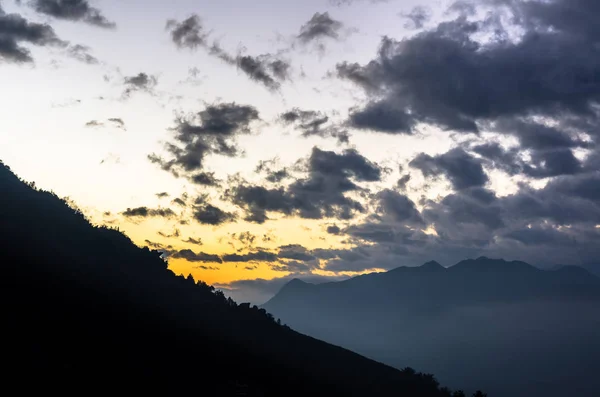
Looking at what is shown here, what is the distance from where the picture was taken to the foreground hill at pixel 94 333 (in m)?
96.0

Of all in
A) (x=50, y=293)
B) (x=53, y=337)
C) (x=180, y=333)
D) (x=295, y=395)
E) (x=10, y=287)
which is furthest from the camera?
(x=180, y=333)

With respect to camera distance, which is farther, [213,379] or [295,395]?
[295,395]

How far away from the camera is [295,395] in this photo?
496 ft

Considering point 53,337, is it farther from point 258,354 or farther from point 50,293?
point 258,354

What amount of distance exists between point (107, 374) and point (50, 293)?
123ft

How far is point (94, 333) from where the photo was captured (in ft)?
391

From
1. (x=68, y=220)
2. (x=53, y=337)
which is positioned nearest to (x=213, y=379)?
(x=53, y=337)

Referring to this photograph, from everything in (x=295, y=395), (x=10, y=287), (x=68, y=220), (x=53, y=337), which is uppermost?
(x=68, y=220)

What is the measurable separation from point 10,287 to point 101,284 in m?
48.2

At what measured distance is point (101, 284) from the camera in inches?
6476

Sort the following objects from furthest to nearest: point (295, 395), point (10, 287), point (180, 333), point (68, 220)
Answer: point (68, 220) < point (180, 333) < point (295, 395) < point (10, 287)

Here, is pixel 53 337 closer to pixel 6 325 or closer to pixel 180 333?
pixel 6 325

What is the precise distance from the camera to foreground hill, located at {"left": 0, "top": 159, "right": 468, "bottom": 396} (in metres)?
96.0

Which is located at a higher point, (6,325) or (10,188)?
(10,188)
